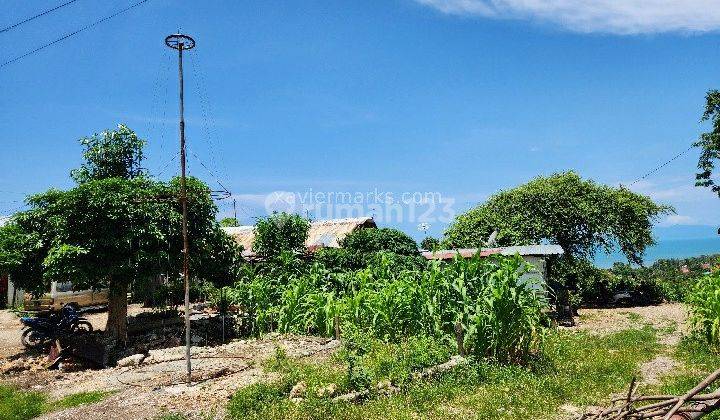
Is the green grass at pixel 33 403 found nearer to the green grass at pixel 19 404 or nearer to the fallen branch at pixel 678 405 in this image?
the green grass at pixel 19 404

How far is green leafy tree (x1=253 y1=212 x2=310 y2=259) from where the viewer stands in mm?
18250

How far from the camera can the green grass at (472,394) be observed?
263 inches

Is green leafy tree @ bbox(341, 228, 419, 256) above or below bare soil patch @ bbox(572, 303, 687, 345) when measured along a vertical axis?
above

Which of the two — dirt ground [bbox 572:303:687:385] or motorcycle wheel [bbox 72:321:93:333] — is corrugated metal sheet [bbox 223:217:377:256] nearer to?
motorcycle wheel [bbox 72:321:93:333]

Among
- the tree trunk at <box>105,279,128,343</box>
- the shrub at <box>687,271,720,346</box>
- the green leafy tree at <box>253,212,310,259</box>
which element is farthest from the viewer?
the green leafy tree at <box>253,212,310,259</box>

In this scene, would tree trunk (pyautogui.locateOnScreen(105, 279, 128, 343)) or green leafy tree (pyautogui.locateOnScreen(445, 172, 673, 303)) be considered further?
green leafy tree (pyautogui.locateOnScreen(445, 172, 673, 303))

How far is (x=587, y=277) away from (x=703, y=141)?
28.4ft

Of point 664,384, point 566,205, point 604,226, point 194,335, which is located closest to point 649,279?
point 604,226

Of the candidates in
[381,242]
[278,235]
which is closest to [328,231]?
[278,235]

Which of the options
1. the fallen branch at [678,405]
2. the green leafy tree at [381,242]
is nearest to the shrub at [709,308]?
the green leafy tree at [381,242]

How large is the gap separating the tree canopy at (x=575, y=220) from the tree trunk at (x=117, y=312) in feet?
47.9

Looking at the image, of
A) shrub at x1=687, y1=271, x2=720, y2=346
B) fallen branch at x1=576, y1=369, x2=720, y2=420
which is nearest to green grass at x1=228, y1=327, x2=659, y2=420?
shrub at x1=687, y1=271, x2=720, y2=346

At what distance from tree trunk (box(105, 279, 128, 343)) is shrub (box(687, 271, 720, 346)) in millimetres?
14536

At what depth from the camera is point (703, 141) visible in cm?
2275
